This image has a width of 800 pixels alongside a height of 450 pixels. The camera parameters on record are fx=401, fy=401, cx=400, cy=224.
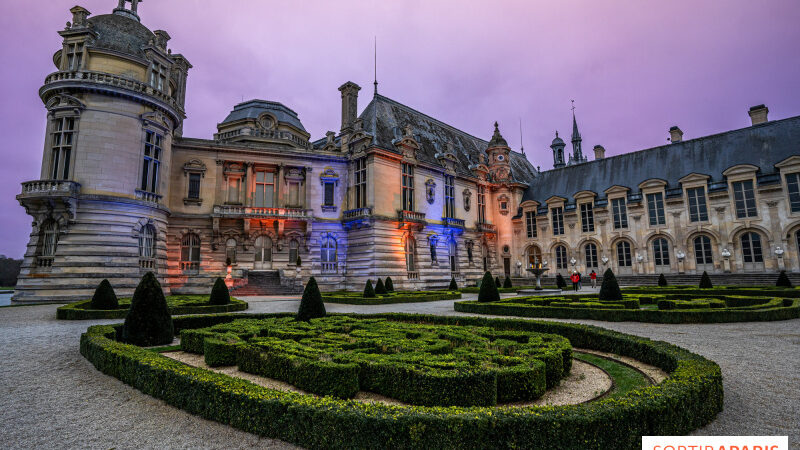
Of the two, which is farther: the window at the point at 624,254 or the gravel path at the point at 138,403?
the window at the point at 624,254

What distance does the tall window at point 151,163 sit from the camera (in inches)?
1080

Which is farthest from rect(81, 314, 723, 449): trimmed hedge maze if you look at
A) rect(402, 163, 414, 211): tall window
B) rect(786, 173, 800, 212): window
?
rect(786, 173, 800, 212): window

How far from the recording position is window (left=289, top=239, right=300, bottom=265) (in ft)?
111

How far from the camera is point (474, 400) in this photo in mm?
5547

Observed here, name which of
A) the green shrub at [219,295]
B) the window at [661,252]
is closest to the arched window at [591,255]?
the window at [661,252]

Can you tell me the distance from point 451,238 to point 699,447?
37.5m

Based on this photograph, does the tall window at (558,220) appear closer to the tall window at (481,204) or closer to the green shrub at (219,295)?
the tall window at (481,204)

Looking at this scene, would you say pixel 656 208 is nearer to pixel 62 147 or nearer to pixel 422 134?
pixel 422 134

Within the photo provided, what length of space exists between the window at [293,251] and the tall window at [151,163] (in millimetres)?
10700

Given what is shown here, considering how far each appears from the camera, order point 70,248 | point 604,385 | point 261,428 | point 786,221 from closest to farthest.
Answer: point 261,428, point 604,385, point 70,248, point 786,221

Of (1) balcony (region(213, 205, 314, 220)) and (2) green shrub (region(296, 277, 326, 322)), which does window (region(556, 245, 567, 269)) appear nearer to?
(1) balcony (region(213, 205, 314, 220))

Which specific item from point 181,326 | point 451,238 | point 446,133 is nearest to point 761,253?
point 451,238

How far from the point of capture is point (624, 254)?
38969 millimetres

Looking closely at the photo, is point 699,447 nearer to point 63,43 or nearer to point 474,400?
point 474,400
